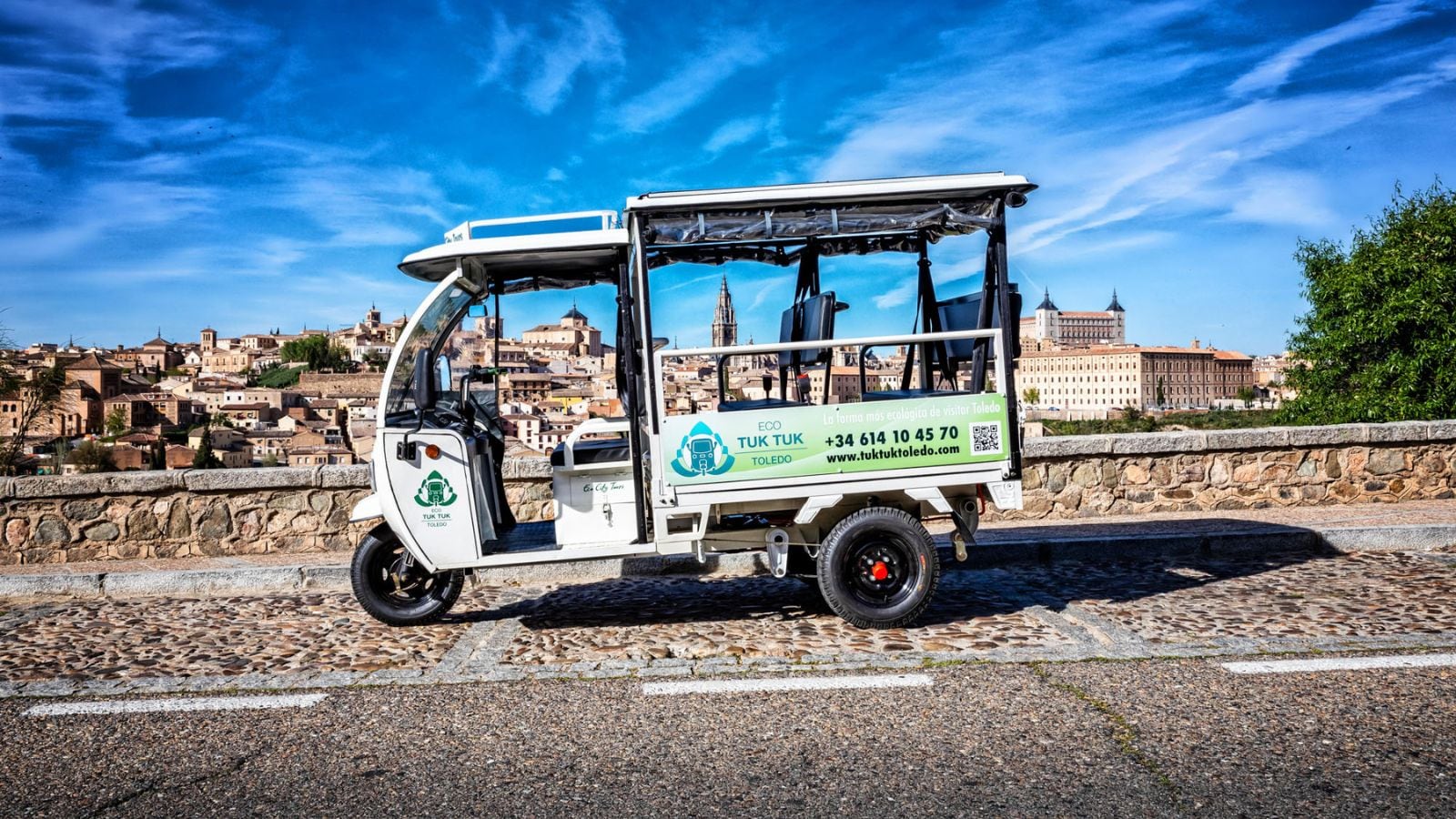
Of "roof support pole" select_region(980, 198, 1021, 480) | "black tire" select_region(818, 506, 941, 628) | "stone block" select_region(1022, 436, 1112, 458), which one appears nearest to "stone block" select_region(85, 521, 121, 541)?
"black tire" select_region(818, 506, 941, 628)

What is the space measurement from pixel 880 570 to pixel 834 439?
79 centimetres

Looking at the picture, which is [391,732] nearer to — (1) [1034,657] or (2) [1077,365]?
(1) [1034,657]

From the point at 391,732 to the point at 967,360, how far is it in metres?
3.79

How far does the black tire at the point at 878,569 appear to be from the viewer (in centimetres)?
552

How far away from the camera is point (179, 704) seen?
453 cm

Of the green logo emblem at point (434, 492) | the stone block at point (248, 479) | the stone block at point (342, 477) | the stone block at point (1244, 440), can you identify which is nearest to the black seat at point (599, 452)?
the green logo emblem at point (434, 492)

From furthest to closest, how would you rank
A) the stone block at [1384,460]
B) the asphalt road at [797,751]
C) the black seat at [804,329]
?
1. the stone block at [1384,460]
2. the black seat at [804,329]
3. the asphalt road at [797,751]

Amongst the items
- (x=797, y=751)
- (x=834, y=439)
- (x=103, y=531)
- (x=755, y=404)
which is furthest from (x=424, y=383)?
(x=103, y=531)

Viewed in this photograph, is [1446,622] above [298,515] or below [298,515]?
below

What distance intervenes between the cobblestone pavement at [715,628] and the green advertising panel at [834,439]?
0.93m

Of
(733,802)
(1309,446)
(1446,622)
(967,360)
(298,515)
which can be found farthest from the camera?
(1309,446)

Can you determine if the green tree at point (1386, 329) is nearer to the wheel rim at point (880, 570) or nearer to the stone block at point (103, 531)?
the wheel rim at point (880, 570)

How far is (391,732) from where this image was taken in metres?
4.03

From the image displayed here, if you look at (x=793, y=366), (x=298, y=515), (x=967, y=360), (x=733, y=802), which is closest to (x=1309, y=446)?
(x=967, y=360)
